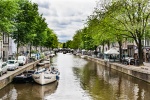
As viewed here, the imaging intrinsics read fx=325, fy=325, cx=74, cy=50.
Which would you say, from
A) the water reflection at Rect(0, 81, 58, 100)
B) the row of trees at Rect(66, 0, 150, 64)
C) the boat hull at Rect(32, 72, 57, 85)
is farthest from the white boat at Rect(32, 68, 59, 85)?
the row of trees at Rect(66, 0, 150, 64)

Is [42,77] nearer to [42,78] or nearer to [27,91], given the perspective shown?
[42,78]

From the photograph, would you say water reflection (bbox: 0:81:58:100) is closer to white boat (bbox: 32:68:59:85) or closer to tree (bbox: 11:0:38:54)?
white boat (bbox: 32:68:59:85)

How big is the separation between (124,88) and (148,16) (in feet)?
69.6

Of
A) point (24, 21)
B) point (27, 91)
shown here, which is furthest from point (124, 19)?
point (27, 91)

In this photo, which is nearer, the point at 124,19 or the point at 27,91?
the point at 27,91

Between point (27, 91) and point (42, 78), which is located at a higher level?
point (42, 78)

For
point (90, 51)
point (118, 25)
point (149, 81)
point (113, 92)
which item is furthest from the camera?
point (90, 51)

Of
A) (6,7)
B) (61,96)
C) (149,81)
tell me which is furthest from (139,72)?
(6,7)

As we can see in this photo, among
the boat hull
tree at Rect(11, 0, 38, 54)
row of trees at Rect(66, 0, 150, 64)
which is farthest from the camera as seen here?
tree at Rect(11, 0, 38, 54)

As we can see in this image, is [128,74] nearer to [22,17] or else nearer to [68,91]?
[68,91]

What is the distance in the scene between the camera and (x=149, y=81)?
4306 cm

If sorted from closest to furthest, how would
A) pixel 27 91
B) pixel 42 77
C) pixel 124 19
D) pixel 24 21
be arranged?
pixel 27 91 → pixel 42 77 → pixel 124 19 → pixel 24 21

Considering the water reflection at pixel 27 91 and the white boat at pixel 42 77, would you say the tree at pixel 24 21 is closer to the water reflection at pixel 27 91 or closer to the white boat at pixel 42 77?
the white boat at pixel 42 77

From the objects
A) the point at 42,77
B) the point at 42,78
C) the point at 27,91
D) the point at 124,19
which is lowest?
the point at 27,91
